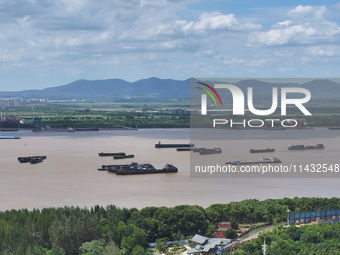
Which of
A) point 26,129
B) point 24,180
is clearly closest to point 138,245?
→ point 24,180

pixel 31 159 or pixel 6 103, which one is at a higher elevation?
pixel 6 103

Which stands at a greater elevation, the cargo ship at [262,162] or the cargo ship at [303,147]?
the cargo ship at [303,147]

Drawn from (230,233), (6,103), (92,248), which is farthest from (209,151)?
(6,103)

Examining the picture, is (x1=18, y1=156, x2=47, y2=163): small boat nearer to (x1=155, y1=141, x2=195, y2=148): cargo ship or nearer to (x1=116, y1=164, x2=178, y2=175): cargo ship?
(x1=116, y1=164, x2=178, y2=175): cargo ship

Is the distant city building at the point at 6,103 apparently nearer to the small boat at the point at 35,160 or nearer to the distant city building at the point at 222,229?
the small boat at the point at 35,160

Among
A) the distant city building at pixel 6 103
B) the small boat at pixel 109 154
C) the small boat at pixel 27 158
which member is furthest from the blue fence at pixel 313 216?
the distant city building at pixel 6 103

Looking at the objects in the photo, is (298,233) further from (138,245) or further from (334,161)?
(334,161)

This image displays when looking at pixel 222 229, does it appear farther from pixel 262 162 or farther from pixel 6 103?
pixel 6 103
